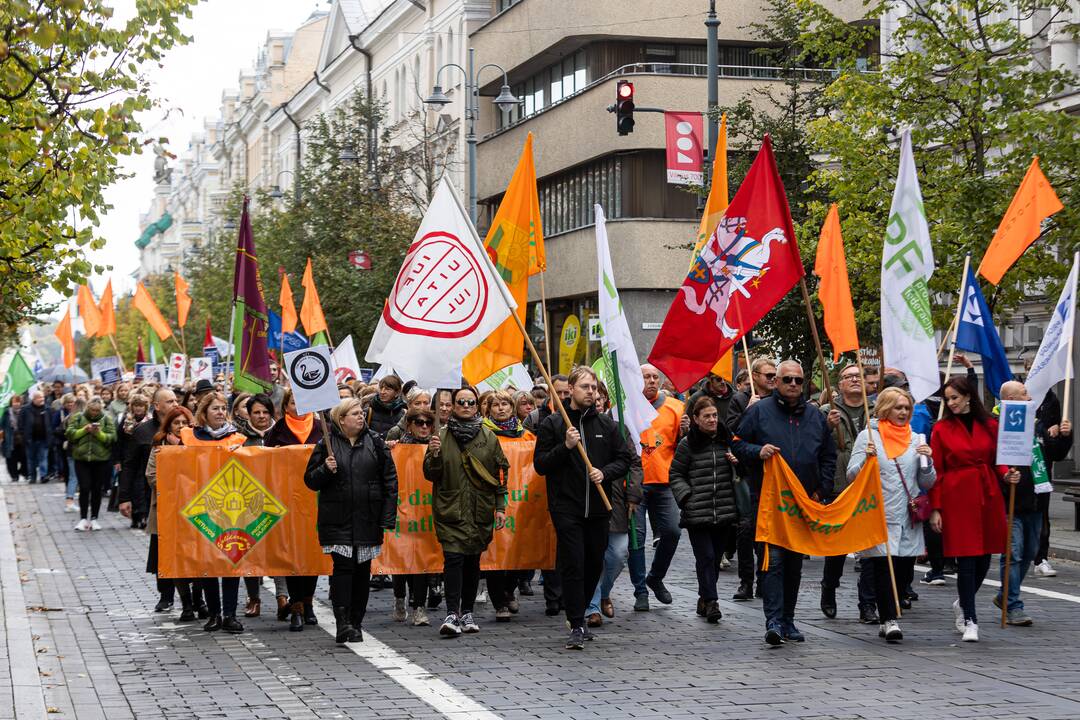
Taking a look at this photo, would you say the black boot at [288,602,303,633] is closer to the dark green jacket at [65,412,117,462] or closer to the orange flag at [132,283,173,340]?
the dark green jacket at [65,412,117,462]

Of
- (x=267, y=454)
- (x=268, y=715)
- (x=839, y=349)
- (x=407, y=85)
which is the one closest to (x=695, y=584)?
(x=839, y=349)

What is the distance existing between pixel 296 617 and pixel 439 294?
8.40ft

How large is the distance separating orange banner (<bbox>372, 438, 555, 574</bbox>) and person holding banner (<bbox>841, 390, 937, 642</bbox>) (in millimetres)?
2520

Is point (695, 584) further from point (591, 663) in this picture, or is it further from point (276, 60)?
point (276, 60)

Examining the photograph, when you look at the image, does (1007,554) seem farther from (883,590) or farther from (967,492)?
(883,590)

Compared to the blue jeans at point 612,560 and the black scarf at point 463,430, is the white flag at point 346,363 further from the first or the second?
the black scarf at point 463,430

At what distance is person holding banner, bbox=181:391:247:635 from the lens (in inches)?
479

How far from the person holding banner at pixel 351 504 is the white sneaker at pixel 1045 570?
22.3 ft

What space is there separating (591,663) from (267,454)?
3340 millimetres

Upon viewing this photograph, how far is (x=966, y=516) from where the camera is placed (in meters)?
11.2

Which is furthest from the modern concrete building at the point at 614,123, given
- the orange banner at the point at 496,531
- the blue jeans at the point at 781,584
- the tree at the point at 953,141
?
the blue jeans at the point at 781,584

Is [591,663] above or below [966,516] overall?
below

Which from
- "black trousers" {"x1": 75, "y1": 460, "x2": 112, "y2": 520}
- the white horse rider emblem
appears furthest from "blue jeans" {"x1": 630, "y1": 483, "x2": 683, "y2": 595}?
"black trousers" {"x1": 75, "y1": 460, "x2": 112, "y2": 520}

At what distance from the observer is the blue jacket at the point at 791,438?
11242 millimetres
